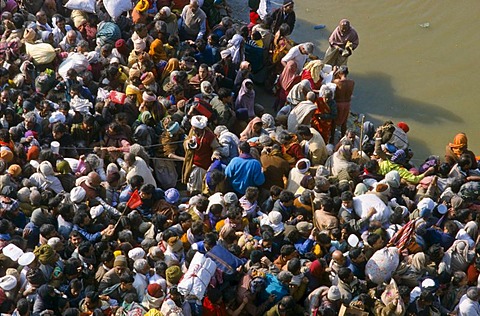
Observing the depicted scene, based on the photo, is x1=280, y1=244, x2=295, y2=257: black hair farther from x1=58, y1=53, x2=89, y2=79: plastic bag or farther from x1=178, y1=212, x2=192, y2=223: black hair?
x1=58, y1=53, x2=89, y2=79: plastic bag

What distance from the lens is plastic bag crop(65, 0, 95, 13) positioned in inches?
494

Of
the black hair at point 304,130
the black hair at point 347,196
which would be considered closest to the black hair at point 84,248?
the black hair at point 347,196

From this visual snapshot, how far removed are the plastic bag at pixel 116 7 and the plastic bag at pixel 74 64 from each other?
3.89ft

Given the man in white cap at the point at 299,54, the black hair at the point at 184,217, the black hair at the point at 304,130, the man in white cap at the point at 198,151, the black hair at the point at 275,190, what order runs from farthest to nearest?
the man in white cap at the point at 299,54 < the black hair at the point at 304,130 < the man in white cap at the point at 198,151 < the black hair at the point at 275,190 < the black hair at the point at 184,217

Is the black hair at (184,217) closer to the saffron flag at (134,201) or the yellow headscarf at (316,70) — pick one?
the saffron flag at (134,201)

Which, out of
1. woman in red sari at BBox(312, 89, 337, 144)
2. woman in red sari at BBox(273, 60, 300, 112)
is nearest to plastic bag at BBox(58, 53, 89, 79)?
woman in red sari at BBox(273, 60, 300, 112)

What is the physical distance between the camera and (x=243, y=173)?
10234 mm

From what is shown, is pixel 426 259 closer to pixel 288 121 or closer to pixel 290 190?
pixel 290 190

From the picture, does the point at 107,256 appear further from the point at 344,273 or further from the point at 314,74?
the point at 314,74

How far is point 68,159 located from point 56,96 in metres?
1.06

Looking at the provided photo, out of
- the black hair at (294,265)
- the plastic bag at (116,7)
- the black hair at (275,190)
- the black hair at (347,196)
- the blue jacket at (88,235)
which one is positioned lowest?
the blue jacket at (88,235)

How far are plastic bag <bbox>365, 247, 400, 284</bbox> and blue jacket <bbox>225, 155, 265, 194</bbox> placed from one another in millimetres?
1895

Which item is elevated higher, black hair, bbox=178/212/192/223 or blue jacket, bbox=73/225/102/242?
black hair, bbox=178/212/192/223

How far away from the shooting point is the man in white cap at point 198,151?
34.7ft
